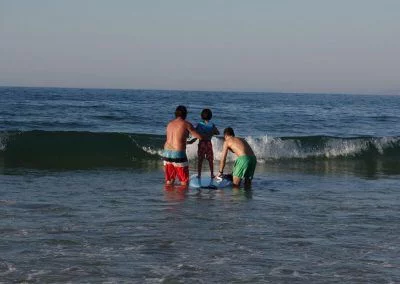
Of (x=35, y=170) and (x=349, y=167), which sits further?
(x=349, y=167)

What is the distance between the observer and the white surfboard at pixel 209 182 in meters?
12.7

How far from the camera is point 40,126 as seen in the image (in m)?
27.8

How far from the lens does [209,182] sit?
12.8 m

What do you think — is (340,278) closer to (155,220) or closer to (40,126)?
(155,220)

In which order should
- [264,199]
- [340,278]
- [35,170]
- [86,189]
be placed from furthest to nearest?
1. [35,170]
2. [86,189]
3. [264,199]
4. [340,278]

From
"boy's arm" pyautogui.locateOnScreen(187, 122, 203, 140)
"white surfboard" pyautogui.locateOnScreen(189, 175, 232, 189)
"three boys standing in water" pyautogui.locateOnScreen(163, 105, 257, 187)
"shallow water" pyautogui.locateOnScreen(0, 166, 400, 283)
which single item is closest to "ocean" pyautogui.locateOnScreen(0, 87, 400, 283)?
"shallow water" pyautogui.locateOnScreen(0, 166, 400, 283)

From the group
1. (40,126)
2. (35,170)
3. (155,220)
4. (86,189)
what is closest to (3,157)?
A: (35,170)

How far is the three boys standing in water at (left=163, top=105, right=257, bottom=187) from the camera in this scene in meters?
12.7

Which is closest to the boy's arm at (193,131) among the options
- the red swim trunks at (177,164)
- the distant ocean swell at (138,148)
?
the red swim trunks at (177,164)

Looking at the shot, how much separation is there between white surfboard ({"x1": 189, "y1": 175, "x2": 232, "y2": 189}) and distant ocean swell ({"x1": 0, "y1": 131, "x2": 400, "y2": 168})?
6.14 meters

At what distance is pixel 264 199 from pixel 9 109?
26437 millimetres

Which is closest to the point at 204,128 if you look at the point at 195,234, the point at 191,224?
the point at 191,224

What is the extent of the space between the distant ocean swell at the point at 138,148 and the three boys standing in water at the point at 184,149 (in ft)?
19.7

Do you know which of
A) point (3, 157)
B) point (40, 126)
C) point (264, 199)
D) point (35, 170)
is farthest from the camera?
point (40, 126)
